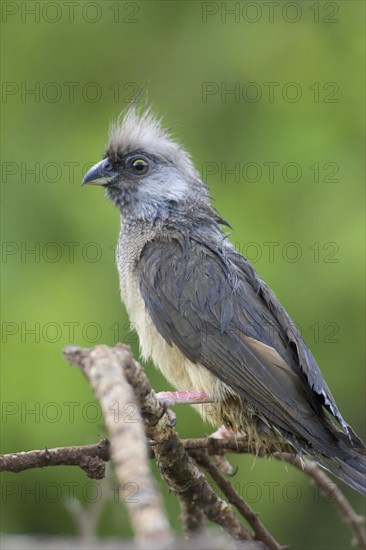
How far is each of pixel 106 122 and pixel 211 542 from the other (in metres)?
4.78

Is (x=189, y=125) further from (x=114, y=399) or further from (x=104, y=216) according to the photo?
(x=114, y=399)

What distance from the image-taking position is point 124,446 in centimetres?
174

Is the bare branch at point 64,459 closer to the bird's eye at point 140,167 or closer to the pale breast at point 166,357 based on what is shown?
the pale breast at point 166,357

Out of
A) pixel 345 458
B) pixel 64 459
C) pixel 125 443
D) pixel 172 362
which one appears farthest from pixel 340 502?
pixel 125 443

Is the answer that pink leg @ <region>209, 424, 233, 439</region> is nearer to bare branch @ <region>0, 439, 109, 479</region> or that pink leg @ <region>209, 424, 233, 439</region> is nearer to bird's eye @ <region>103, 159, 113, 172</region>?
bare branch @ <region>0, 439, 109, 479</region>

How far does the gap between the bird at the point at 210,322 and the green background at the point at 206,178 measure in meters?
0.55

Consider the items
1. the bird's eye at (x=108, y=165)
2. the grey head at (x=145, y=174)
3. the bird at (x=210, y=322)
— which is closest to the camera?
the bird at (x=210, y=322)

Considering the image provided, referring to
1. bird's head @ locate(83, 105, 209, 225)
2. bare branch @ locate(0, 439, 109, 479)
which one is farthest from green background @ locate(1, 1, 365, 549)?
bare branch @ locate(0, 439, 109, 479)

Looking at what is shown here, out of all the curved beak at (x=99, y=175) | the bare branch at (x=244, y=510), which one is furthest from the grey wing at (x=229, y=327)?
the curved beak at (x=99, y=175)

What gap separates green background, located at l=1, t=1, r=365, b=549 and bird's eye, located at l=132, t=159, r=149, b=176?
0.44 metres

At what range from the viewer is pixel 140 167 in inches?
207

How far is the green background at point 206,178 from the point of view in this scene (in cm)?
524

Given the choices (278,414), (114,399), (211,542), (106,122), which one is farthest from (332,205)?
(211,542)

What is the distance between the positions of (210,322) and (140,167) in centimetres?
138
